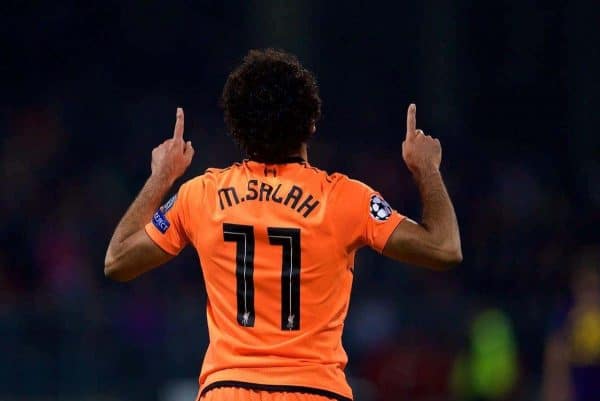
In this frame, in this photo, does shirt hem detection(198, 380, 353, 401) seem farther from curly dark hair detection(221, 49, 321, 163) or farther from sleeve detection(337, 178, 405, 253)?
curly dark hair detection(221, 49, 321, 163)

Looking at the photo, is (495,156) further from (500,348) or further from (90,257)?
(90,257)

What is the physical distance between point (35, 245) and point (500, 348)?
418cm

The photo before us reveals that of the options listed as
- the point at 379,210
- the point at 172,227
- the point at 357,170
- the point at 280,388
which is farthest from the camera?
the point at 357,170

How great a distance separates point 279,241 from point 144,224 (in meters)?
0.50

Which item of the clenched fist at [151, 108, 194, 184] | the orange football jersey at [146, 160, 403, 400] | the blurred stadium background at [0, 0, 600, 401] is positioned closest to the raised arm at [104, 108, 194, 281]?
the clenched fist at [151, 108, 194, 184]

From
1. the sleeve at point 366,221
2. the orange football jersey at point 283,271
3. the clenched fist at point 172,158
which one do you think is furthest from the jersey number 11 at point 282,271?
the clenched fist at point 172,158

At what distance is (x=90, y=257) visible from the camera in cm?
1120

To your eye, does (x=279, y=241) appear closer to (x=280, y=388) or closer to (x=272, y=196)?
(x=272, y=196)

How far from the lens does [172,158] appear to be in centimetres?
411

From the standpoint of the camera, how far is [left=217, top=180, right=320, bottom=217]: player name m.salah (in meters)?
3.70

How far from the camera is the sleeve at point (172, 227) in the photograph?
3848 millimetres

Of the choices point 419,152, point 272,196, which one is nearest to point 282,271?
point 272,196

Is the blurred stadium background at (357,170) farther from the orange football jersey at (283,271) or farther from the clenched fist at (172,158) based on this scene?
the orange football jersey at (283,271)

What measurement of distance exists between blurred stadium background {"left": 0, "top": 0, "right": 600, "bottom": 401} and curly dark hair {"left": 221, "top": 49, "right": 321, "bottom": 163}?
4.88m
